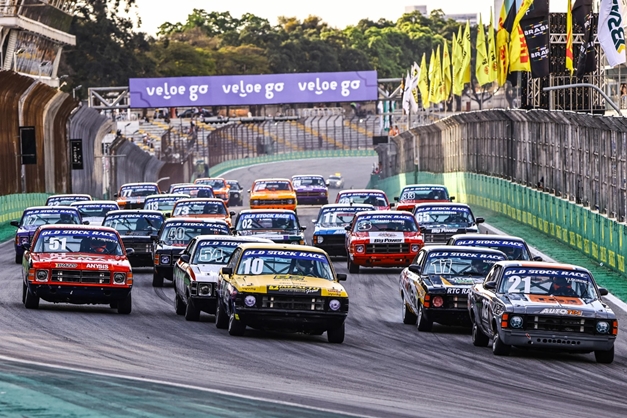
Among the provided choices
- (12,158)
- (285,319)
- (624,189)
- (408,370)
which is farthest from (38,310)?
(12,158)

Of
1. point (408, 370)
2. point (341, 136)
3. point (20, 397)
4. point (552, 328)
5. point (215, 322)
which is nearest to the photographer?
point (20, 397)

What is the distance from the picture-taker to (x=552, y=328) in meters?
18.2

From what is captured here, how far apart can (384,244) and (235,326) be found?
11775mm

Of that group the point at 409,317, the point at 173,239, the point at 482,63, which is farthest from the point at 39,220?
the point at 482,63

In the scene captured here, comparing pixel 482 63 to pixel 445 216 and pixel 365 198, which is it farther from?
pixel 445 216

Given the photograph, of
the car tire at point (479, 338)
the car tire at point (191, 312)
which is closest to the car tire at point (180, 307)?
the car tire at point (191, 312)

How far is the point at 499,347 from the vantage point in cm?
1869

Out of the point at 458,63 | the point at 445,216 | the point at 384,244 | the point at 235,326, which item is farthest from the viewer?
Result: the point at 458,63

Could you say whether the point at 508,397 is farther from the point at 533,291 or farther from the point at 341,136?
the point at 341,136

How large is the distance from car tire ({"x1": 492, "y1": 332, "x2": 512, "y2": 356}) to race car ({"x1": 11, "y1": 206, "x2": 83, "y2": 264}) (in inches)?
660

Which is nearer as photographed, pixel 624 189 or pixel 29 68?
pixel 624 189

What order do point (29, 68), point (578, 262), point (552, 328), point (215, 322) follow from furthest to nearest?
point (29, 68), point (578, 262), point (215, 322), point (552, 328)

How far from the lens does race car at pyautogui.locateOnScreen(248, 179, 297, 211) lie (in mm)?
53125

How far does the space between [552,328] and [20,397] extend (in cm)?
829
